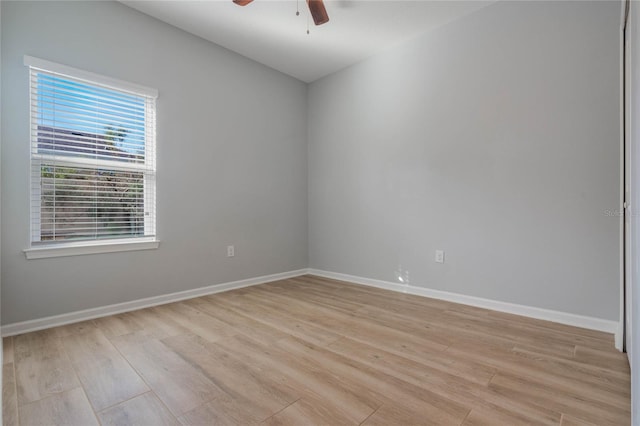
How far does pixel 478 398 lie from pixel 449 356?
0.42 metres

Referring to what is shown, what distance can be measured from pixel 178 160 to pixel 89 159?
2.34 feet

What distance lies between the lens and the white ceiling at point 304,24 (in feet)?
8.82

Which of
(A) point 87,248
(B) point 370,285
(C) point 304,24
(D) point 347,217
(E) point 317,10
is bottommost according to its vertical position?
(B) point 370,285

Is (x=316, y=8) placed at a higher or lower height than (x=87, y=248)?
higher

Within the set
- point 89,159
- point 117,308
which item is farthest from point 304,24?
point 117,308

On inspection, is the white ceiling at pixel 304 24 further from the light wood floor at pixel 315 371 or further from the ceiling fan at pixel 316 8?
the light wood floor at pixel 315 371

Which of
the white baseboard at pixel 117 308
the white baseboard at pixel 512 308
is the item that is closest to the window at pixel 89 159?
the white baseboard at pixel 117 308

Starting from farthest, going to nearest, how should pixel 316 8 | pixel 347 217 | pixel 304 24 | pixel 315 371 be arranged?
1. pixel 347 217
2. pixel 304 24
3. pixel 316 8
4. pixel 315 371

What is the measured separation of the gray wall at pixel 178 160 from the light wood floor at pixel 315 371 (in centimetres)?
38

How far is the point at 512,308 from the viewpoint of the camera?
259 centimetres

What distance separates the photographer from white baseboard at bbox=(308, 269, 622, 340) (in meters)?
2.22

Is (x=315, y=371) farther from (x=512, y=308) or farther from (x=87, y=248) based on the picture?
(x=87, y=248)

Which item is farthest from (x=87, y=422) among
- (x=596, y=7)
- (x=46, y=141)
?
(x=596, y=7)

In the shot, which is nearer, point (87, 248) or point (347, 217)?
point (87, 248)
